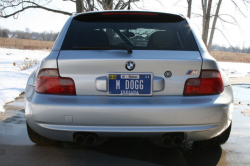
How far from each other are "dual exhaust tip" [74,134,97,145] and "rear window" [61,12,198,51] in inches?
32.0

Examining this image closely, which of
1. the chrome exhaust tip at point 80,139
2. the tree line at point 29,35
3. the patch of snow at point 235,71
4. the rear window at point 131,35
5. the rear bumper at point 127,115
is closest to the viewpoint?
the rear bumper at point 127,115

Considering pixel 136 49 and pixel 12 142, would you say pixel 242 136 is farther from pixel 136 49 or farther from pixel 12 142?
pixel 12 142

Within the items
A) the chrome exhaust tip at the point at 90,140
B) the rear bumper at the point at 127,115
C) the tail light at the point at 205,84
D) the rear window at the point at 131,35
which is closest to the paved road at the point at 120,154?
the chrome exhaust tip at the point at 90,140

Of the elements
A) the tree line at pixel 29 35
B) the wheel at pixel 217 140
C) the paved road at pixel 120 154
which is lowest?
the tree line at pixel 29 35

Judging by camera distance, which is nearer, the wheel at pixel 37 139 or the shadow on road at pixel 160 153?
the shadow on road at pixel 160 153

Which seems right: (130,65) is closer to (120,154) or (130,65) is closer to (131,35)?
(131,35)

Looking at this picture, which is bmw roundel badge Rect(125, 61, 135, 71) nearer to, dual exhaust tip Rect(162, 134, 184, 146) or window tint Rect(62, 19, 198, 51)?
window tint Rect(62, 19, 198, 51)

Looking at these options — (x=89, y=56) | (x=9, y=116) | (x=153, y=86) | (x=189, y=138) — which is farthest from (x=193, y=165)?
(x=9, y=116)

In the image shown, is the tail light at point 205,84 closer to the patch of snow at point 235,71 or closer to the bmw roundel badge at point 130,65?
the bmw roundel badge at point 130,65

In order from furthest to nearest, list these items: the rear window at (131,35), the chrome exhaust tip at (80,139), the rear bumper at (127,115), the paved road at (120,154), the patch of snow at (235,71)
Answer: the patch of snow at (235,71) → the paved road at (120,154) → the rear window at (131,35) → the chrome exhaust tip at (80,139) → the rear bumper at (127,115)

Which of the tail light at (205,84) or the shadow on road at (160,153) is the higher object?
the tail light at (205,84)

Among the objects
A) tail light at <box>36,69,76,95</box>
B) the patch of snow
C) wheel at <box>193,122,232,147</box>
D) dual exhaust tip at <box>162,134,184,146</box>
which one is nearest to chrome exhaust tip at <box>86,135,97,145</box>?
tail light at <box>36,69,76,95</box>

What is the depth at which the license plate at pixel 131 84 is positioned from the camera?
2.40 m

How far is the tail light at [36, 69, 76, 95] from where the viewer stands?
8.09ft
